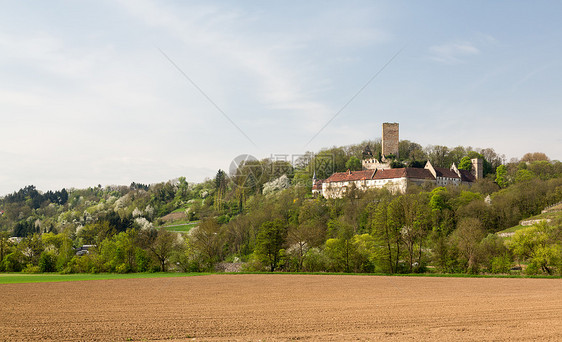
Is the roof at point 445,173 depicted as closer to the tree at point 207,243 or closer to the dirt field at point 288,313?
the tree at point 207,243

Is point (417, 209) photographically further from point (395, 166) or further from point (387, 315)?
point (395, 166)

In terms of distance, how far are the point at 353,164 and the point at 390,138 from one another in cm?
1216

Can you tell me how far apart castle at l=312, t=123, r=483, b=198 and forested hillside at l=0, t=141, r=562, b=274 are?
10.2 ft

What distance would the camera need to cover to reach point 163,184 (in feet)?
529

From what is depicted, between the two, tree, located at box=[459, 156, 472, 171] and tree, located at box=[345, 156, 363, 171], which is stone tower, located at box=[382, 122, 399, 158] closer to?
tree, located at box=[345, 156, 363, 171]

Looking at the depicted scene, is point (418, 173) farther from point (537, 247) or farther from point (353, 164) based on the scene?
point (537, 247)

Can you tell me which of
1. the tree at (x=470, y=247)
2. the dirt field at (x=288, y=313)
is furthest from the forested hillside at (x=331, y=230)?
the dirt field at (x=288, y=313)

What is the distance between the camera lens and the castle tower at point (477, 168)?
10575 centimetres

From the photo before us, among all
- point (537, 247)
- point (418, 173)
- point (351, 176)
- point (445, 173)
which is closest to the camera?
point (537, 247)

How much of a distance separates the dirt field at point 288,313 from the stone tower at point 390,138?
82.9 meters

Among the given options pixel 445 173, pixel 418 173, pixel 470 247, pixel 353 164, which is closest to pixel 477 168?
pixel 445 173

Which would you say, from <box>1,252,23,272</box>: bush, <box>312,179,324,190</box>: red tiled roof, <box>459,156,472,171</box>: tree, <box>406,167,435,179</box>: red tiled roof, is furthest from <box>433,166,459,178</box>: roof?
<box>1,252,23,272</box>: bush

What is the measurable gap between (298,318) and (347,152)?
369 feet

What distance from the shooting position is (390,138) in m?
118
